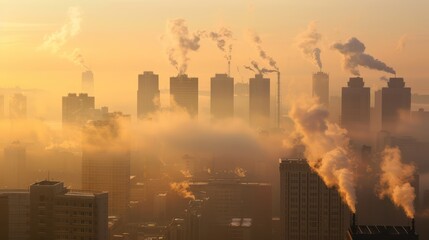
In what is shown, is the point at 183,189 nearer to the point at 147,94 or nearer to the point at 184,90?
the point at 184,90

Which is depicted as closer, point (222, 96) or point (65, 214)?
point (65, 214)

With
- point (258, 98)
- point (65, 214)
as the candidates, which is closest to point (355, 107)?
point (258, 98)

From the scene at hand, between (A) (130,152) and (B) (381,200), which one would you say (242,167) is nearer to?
(A) (130,152)

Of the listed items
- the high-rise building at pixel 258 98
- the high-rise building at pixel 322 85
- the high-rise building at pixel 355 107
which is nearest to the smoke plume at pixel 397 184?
the high-rise building at pixel 355 107

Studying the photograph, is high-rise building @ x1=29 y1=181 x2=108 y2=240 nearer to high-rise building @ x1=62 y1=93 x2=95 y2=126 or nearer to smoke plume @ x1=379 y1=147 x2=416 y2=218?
smoke plume @ x1=379 y1=147 x2=416 y2=218

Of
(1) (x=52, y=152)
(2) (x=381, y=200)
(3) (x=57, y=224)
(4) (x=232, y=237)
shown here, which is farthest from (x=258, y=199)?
(3) (x=57, y=224)
